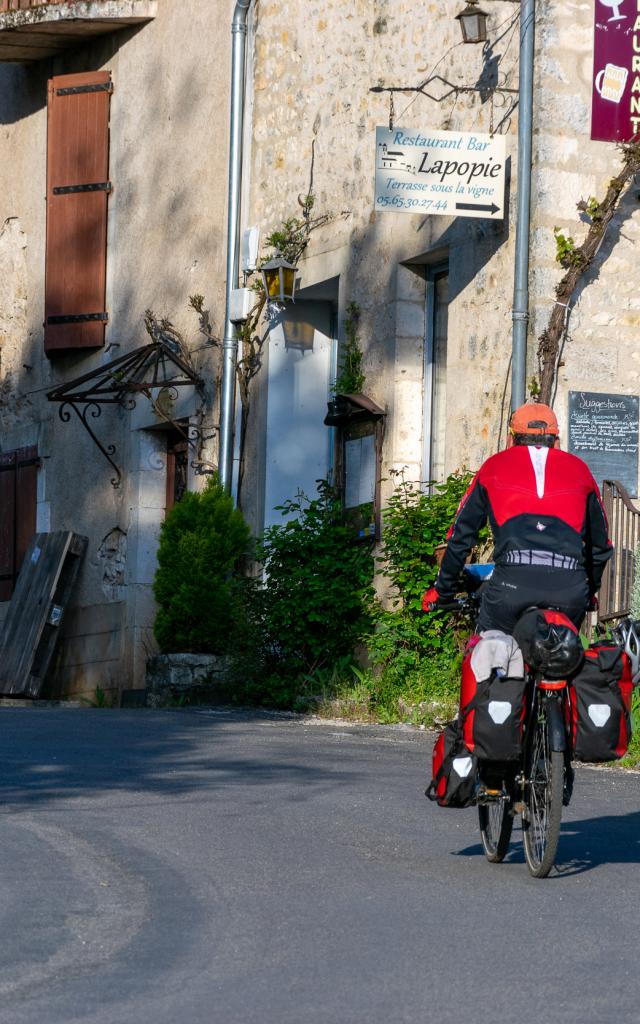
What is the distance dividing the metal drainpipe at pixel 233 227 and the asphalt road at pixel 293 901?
21.5 feet

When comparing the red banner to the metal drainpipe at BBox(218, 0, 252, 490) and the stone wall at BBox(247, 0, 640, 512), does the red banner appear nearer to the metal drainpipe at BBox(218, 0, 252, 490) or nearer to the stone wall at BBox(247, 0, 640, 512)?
the stone wall at BBox(247, 0, 640, 512)

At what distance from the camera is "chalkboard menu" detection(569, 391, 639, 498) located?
1213cm

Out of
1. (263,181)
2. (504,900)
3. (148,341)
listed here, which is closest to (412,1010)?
(504,900)

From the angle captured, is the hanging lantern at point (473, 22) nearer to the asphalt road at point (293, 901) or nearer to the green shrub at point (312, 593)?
the green shrub at point (312, 593)

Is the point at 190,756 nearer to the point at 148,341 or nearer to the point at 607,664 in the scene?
the point at 607,664

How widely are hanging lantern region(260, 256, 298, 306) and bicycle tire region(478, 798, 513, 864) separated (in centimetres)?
899

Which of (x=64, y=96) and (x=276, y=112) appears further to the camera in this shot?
(x=64, y=96)

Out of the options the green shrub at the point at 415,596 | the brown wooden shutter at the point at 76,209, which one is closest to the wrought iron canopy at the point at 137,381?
the brown wooden shutter at the point at 76,209

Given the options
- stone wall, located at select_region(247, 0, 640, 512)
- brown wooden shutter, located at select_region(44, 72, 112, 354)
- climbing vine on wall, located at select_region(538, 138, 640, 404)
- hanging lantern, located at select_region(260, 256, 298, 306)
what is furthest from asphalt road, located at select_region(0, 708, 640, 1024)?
brown wooden shutter, located at select_region(44, 72, 112, 354)

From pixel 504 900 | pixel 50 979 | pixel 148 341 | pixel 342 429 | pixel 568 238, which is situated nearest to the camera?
pixel 50 979

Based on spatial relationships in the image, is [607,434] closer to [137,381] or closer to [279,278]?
[279,278]

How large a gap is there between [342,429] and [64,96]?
5651 millimetres

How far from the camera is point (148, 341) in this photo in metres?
17.0

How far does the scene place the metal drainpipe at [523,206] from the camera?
12.0 meters
